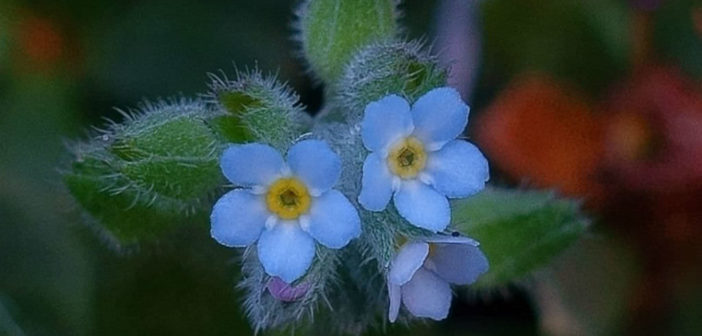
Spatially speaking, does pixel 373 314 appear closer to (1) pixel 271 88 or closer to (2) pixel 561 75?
(1) pixel 271 88

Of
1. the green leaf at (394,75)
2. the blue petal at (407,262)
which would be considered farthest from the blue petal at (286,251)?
the green leaf at (394,75)

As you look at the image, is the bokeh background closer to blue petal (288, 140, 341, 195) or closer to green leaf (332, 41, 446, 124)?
green leaf (332, 41, 446, 124)

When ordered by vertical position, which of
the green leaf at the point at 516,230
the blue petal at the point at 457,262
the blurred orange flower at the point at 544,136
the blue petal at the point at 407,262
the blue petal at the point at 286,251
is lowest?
the blurred orange flower at the point at 544,136

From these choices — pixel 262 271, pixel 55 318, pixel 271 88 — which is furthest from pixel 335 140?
pixel 55 318

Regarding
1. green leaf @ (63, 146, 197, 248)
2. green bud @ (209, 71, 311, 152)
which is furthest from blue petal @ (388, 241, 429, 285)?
green leaf @ (63, 146, 197, 248)

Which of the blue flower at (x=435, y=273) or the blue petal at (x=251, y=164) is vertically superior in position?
the blue petal at (x=251, y=164)

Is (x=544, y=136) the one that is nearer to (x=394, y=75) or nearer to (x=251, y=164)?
(x=394, y=75)

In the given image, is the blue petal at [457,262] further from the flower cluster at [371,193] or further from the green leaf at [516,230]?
the green leaf at [516,230]
